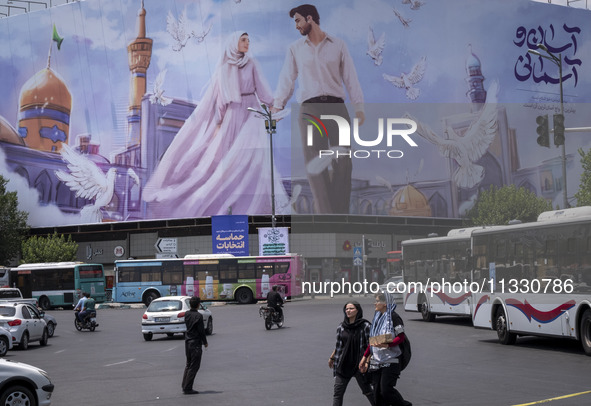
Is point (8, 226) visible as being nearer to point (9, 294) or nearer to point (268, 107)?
point (268, 107)

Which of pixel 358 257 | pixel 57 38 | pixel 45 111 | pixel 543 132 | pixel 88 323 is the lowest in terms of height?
pixel 88 323

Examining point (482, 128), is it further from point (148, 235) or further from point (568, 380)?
point (568, 380)

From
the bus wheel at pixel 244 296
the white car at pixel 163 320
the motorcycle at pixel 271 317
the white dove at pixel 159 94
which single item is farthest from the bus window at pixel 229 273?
the white dove at pixel 159 94

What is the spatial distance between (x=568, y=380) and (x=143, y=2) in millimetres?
77131

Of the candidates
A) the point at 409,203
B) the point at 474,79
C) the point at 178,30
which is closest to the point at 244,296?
the point at 409,203

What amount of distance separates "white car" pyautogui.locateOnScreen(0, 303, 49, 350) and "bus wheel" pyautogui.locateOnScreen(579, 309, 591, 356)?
1588cm

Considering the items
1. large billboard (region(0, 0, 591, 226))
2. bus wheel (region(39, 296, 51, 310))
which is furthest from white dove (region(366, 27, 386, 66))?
bus wheel (region(39, 296, 51, 310))

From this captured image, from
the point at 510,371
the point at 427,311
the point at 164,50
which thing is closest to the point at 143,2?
the point at 164,50

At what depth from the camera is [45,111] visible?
286 feet

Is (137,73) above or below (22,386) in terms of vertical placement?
above

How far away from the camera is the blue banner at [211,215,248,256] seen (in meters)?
54.0

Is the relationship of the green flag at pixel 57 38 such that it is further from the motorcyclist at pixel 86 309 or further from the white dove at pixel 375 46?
the motorcyclist at pixel 86 309

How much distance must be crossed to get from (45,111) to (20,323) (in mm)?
66236

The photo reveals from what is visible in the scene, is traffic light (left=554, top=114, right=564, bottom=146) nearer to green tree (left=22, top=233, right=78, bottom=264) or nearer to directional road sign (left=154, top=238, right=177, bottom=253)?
directional road sign (left=154, top=238, right=177, bottom=253)
